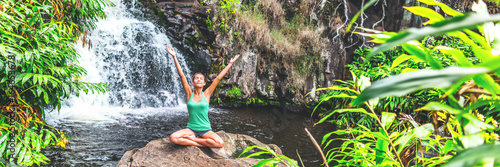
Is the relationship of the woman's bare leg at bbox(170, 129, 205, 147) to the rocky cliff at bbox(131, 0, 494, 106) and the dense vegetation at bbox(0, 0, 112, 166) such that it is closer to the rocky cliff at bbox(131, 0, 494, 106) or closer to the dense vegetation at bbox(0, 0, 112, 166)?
the dense vegetation at bbox(0, 0, 112, 166)

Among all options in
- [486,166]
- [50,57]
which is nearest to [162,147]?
[50,57]

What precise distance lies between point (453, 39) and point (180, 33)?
7829 mm

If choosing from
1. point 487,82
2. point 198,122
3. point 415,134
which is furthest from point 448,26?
point 198,122

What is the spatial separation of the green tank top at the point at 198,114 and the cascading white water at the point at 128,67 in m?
3.99

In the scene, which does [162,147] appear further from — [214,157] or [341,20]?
[341,20]

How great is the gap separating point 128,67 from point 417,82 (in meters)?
8.51

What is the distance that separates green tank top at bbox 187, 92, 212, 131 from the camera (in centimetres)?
342

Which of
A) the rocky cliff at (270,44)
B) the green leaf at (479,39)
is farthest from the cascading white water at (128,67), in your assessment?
the green leaf at (479,39)

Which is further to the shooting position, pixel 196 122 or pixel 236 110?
pixel 236 110

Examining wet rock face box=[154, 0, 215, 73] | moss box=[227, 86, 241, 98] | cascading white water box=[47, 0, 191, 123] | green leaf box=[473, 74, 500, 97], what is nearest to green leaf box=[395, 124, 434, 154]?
A: green leaf box=[473, 74, 500, 97]

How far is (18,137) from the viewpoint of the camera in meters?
2.82

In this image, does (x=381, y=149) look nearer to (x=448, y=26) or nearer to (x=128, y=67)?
(x=448, y=26)

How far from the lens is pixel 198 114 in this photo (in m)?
3.48

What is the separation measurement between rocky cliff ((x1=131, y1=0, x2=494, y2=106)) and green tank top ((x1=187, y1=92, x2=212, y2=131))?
509cm
